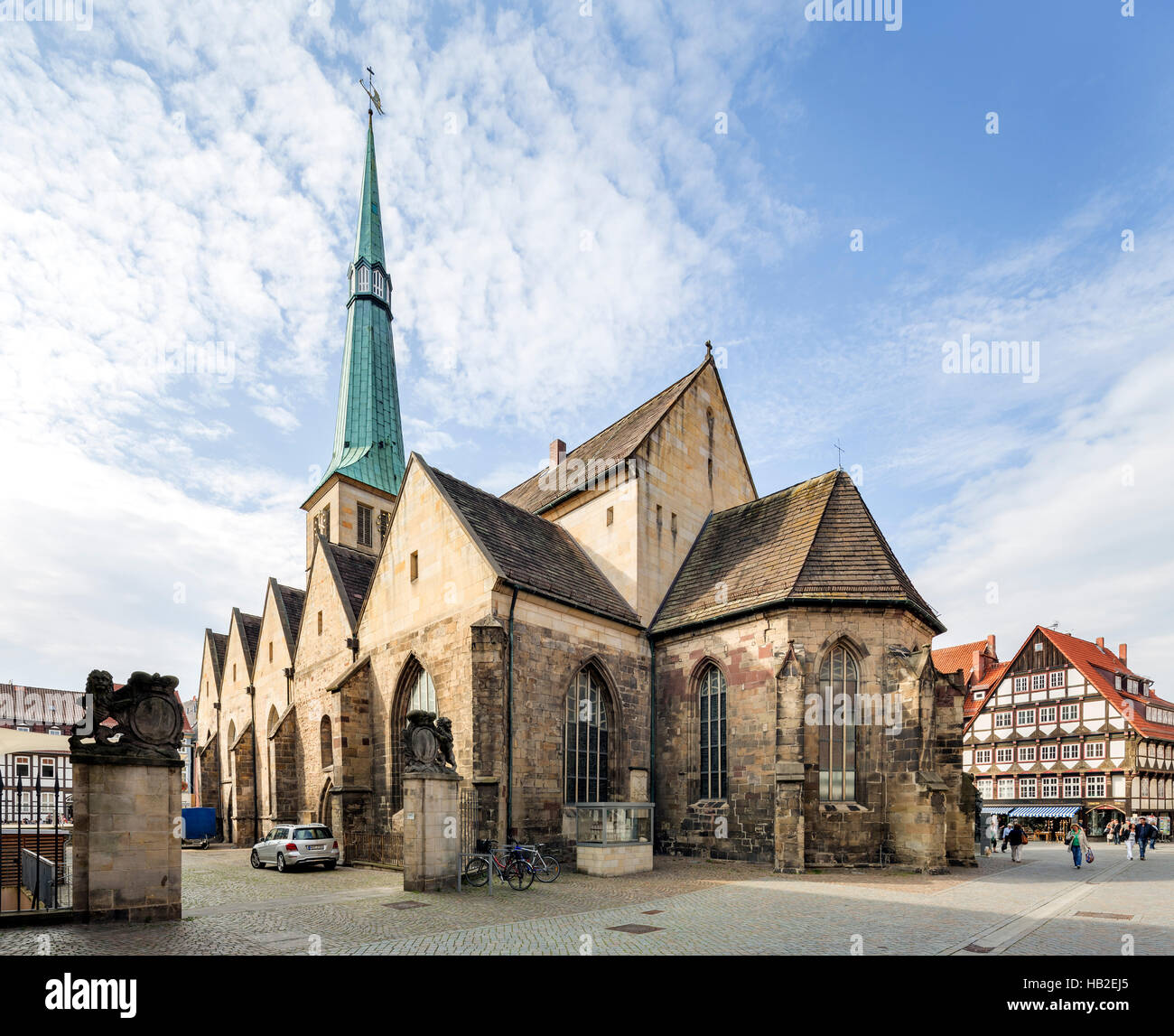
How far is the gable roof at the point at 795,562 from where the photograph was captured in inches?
765

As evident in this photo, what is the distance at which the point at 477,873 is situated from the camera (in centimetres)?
1548

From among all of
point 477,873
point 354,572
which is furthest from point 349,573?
point 477,873

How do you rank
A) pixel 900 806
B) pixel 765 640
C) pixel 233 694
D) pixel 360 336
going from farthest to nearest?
pixel 360 336, pixel 233 694, pixel 765 640, pixel 900 806

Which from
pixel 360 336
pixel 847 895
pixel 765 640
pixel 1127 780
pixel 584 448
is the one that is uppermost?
pixel 360 336

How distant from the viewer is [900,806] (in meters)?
17.9

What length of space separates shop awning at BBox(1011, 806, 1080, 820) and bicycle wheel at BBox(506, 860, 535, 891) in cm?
4322

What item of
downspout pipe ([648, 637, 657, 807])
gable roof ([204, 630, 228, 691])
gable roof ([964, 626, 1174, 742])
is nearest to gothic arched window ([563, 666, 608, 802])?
downspout pipe ([648, 637, 657, 807])

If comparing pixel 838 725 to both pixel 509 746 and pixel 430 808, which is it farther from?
pixel 430 808

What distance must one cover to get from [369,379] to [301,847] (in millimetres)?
26736

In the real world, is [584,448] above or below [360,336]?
below

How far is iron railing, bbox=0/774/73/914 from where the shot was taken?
10391 mm
